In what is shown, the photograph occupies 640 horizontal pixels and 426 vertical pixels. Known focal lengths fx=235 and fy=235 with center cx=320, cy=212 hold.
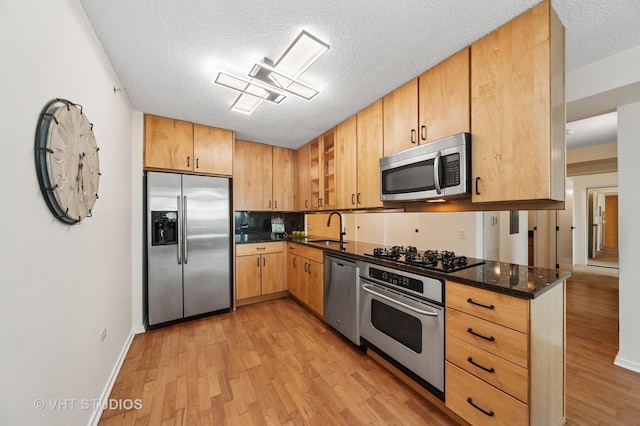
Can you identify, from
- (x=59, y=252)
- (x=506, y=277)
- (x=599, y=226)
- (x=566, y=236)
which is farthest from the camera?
(x=599, y=226)

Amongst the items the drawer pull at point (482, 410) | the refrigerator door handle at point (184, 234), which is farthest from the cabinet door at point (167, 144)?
the drawer pull at point (482, 410)

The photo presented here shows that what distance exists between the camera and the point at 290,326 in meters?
2.80

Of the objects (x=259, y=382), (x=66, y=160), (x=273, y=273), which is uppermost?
(x=66, y=160)

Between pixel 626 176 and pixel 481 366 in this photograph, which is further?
pixel 626 176

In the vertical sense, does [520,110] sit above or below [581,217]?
above

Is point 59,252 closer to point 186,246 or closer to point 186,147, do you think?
point 186,246

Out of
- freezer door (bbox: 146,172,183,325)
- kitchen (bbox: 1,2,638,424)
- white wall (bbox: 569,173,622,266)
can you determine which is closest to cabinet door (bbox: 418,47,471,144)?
kitchen (bbox: 1,2,638,424)

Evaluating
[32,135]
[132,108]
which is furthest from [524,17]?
[132,108]

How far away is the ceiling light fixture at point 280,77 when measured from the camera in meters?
1.64

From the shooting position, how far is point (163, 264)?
278 centimetres

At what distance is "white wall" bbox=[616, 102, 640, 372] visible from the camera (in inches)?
78.9

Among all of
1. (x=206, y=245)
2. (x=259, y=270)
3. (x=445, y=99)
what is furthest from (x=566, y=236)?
(x=206, y=245)

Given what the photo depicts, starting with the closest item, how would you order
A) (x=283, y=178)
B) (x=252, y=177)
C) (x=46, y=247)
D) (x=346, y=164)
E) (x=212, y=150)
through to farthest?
(x=46, y=247), (x=346, y=164), (x=212, y=150), (x=252, y=177), (x=283, y=178)

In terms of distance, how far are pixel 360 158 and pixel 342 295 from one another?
61.1 inches
